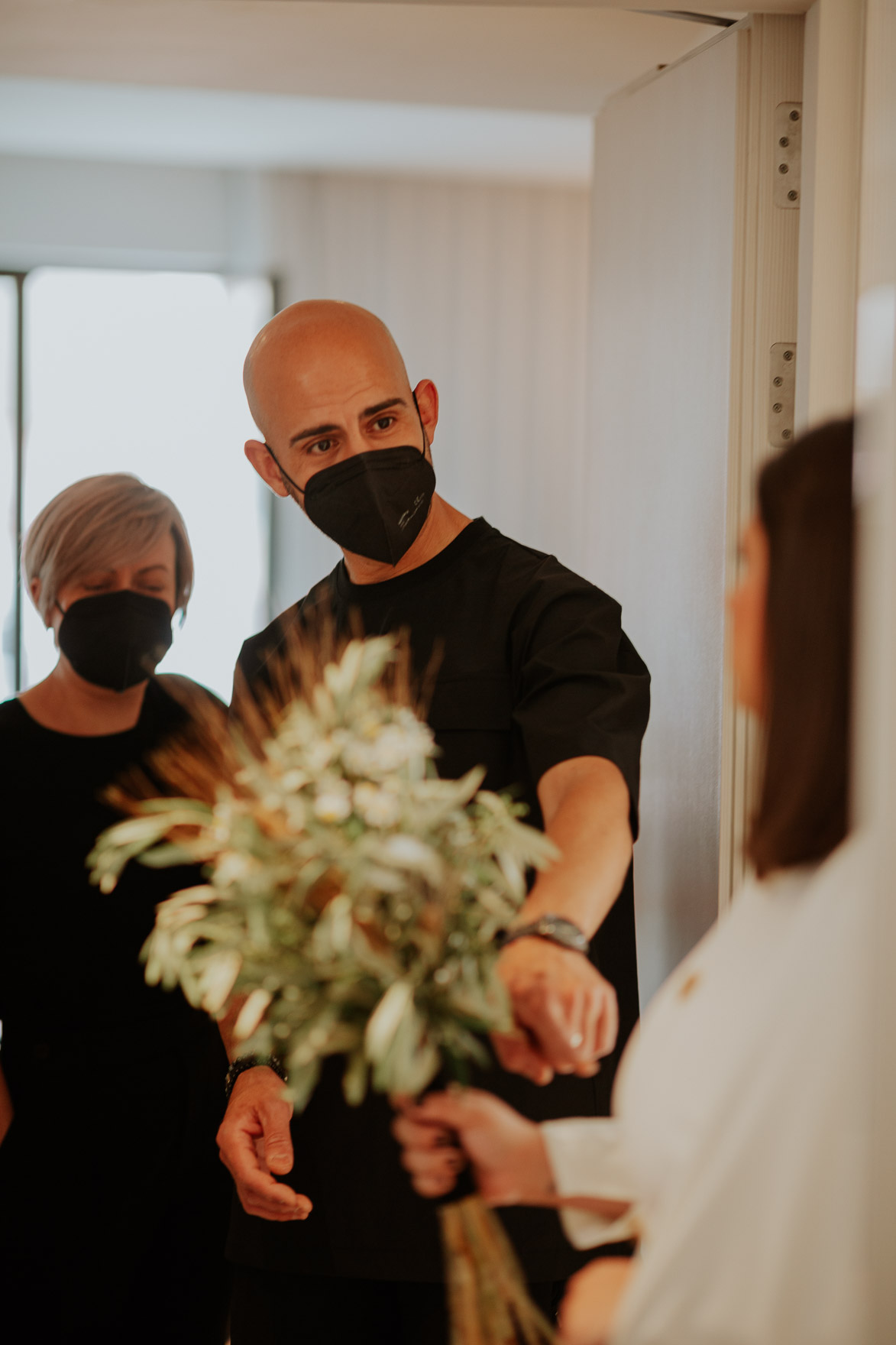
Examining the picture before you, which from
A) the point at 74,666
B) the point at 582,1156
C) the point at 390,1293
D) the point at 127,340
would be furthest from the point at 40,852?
the point at 127,340

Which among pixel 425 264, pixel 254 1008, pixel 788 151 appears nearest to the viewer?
pixel 254 1008

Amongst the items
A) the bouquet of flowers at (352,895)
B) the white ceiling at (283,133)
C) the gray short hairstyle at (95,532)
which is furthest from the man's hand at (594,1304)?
the white ceiling at (283,133)

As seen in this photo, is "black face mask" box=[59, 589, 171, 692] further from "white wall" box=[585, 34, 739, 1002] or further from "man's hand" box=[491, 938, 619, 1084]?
"man's hand" box=[491, 938, 619, 1084]

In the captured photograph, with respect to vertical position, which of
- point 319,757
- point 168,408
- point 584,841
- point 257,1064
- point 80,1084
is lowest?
point 80,1084

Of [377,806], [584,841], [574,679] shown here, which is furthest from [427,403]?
[377,806]

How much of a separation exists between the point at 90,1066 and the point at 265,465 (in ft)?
3.27

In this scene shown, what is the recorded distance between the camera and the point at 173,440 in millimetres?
4406

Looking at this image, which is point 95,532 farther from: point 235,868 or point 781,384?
point 235,868

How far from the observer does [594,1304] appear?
1006 millimetres

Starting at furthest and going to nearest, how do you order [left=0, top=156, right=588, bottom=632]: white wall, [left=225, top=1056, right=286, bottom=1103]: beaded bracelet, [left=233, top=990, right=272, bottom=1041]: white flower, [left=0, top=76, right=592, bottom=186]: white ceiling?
[left=0, top=156, right=588, bottom=632]: white wall < [left=0, top=76, right=592, bottom=186]: white ceiling < [left=225, top=1056, right=286, bottom=1103]: beaded bracelet < [left=233, top=990, right=272, bottom=1041]: white flower

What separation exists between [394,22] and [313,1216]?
1.80 metres

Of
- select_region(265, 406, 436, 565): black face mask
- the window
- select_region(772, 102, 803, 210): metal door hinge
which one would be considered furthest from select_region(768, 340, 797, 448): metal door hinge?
the window

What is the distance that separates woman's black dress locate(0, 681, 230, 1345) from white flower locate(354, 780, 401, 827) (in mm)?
1144

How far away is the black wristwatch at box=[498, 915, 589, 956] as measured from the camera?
1.10 meters
